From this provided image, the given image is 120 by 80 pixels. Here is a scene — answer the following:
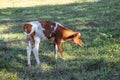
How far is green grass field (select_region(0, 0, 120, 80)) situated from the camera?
8773 mm

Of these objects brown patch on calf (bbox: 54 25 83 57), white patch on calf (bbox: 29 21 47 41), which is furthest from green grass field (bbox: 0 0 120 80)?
white patch on calf (bbox: 29 21 47 41)

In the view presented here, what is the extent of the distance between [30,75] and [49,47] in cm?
293

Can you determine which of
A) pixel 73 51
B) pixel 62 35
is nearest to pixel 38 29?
pixel 62 35

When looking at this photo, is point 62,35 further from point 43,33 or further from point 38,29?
point 38,29

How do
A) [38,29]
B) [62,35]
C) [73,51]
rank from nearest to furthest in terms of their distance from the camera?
[38,29] → [62,35] → [73,51]

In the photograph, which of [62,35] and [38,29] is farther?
[62,35]

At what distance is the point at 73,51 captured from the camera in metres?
10.9

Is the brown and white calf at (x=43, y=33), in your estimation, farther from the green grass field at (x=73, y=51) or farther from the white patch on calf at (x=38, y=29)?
the green grass field at (x=73, y=51)

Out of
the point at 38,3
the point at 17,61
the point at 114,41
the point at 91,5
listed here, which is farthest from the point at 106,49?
the point at 38,3

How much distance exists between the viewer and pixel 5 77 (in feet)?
28.6

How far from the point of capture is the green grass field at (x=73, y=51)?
877cm

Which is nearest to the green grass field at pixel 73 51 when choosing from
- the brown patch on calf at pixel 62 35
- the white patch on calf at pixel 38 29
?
the brown patch on calf at pixel 62 35

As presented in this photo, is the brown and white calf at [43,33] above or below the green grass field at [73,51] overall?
above

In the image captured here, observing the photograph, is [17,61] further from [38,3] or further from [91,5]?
[38,3]
